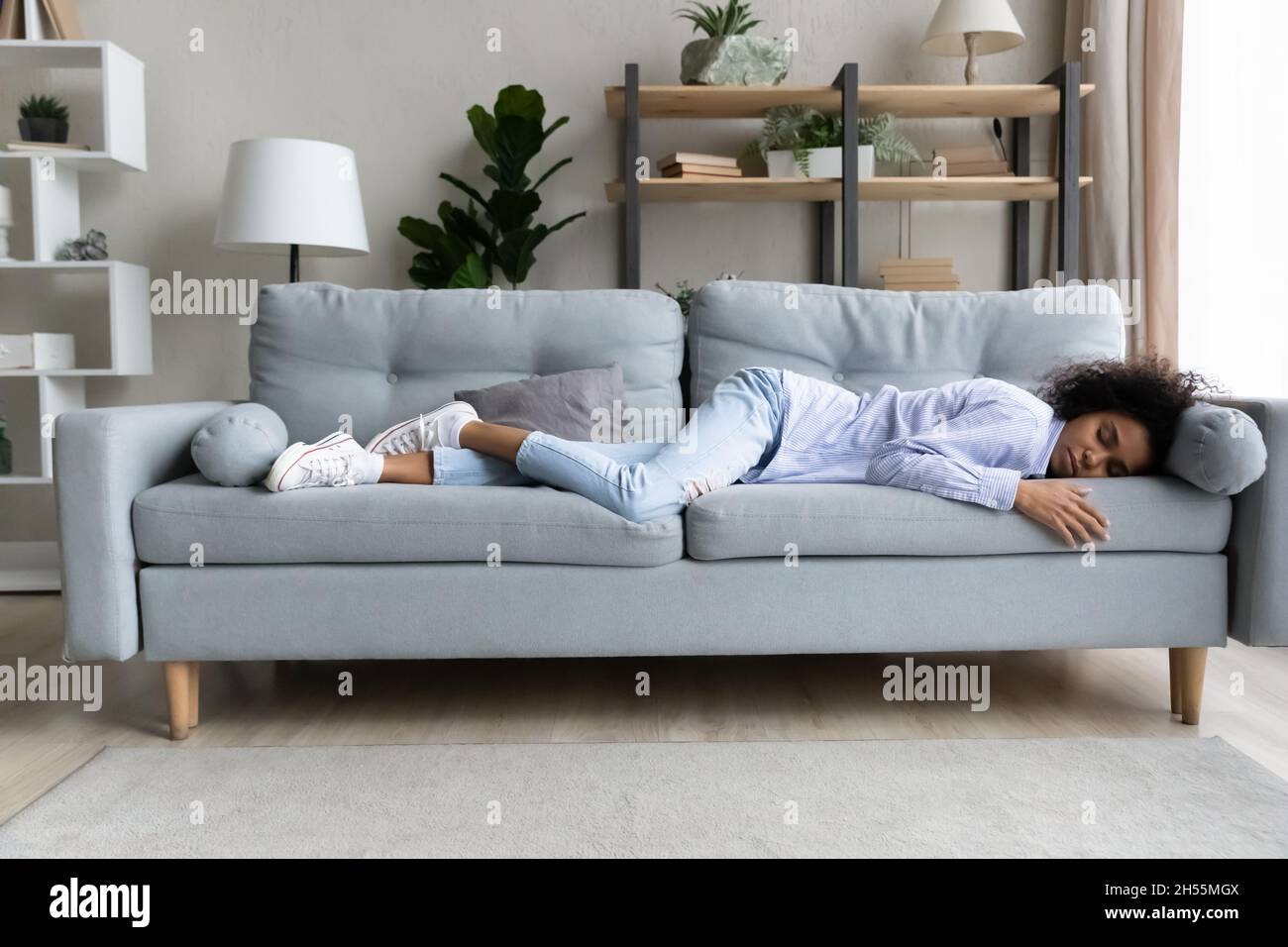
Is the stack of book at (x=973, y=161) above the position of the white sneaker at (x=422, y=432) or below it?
above

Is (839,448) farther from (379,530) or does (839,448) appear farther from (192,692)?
(192,692)

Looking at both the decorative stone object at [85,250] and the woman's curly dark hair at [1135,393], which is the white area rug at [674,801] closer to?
the woman's curly dark hair at [1135,393]

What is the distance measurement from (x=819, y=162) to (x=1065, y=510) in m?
1.73

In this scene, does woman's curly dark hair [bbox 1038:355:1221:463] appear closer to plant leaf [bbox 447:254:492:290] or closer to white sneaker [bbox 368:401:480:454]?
white sneaker [bbox 368:401:480:454]

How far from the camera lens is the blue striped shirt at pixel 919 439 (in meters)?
1.90

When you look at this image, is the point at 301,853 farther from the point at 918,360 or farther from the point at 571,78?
the point at 571,78

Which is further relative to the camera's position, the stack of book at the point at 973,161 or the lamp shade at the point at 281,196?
the stack of book at the point at 973,161

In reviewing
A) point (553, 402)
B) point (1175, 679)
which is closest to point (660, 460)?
point (553, 402)

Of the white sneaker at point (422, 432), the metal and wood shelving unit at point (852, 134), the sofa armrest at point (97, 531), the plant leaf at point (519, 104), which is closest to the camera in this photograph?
the sofa armrest at point (97, 531)

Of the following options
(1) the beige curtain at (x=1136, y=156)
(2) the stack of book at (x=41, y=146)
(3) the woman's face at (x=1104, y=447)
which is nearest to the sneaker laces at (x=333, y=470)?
(3) the woman's face at (x=1104, y=447)

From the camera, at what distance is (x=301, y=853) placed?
4.60 ft

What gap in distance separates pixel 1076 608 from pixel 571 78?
2478mm

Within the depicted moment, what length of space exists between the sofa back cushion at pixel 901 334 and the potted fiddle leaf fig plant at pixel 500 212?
1.10 m

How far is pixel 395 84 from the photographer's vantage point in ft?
11.7
